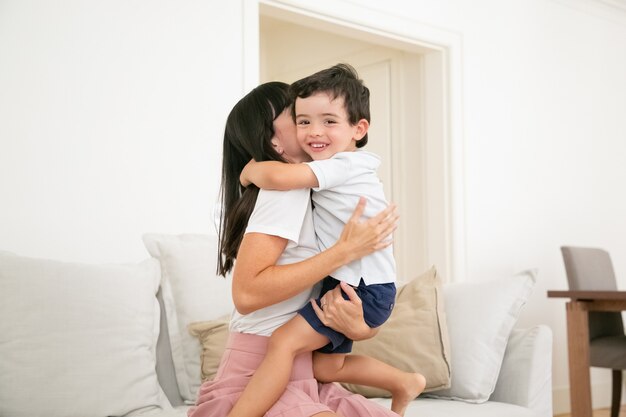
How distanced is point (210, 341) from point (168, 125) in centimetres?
114

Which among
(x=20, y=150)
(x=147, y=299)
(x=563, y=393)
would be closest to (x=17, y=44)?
(x=20, y=150)

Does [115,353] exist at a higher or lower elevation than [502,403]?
higher

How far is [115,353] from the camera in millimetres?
2119

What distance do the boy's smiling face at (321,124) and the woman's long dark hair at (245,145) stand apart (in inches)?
2.2

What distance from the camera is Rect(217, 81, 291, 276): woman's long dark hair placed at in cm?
145

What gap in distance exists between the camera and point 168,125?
3.11 meters

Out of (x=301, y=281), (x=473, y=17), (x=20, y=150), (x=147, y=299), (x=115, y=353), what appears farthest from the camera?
(x=473, y=17)

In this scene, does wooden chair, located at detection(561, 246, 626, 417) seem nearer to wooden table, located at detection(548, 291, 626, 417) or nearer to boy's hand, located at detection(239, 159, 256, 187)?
wooden table, located at detection(548, 291, 626, 417)

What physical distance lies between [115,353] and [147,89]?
1.31m

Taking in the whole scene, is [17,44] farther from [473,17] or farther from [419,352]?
[473,17]

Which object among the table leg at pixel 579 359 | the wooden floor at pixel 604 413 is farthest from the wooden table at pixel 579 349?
the wooden floor at pixel 604 413

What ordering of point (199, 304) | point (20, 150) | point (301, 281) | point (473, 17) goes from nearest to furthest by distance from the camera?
point (301, 281) → point (199, 304) → point (20, 150) → point (473, 17)

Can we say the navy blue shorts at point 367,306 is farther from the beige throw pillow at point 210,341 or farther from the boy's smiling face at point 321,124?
the beige throw pillow at point 210,341

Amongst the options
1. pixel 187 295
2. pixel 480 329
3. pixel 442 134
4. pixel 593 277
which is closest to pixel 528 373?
pixel 480 329
